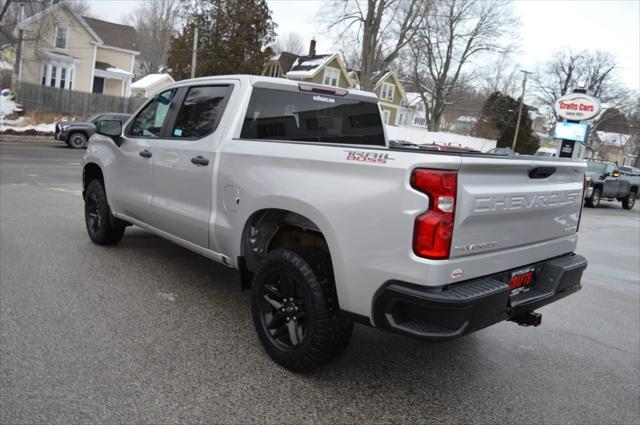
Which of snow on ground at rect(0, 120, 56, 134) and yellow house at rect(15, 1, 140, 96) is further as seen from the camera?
yellow house at rect(15, 1, 140, 96)

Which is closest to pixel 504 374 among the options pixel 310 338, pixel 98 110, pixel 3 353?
pixel 310 338

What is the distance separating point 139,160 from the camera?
17.3 ft

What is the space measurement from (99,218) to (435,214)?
4617mm

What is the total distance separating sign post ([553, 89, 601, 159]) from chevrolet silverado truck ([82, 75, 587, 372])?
21.2 m

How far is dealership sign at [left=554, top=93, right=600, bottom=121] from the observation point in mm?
22938

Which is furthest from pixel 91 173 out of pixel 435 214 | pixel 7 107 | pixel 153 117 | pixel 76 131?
pixel 7 107

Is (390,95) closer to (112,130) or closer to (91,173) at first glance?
(91,173)

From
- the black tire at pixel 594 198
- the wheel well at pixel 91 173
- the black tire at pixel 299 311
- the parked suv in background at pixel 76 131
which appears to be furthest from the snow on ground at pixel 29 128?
the black tire at pixel 299 311

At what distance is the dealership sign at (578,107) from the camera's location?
2294 cm

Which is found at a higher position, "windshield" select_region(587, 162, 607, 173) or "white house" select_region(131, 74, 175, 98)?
"white house" select_region(131, 74, 175, 98)

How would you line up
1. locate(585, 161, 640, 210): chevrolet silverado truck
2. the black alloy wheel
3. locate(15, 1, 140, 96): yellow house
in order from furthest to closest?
1. locate(15, 1, 140, 96): yellow house
2. locate(585, 161, 640, 210): chevrolet silverado truck
3. the black alloy wheel

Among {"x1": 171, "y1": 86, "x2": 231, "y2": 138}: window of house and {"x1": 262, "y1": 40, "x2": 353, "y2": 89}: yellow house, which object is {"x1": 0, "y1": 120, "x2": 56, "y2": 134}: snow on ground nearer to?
{"x1": 171, "y1": 86, "x2": 231, "y2": 138}: window of house

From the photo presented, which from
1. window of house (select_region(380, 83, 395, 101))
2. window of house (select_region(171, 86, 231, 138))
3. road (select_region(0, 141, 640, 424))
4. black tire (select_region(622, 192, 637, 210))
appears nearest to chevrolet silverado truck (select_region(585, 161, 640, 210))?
black tire (select_region(622, 192, 637, 210))

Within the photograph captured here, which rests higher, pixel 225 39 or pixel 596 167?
pixel 225 39
